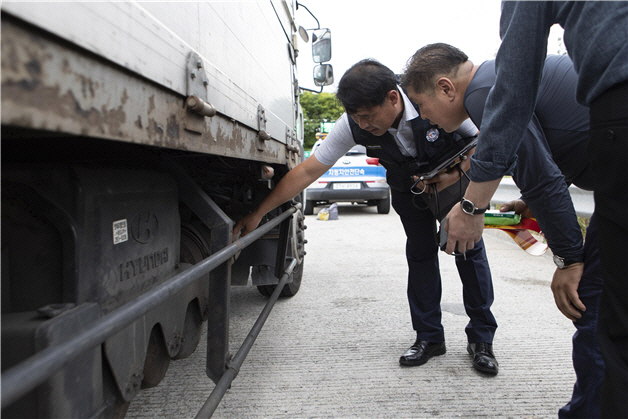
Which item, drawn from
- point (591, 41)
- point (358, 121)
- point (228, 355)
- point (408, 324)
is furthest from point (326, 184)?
point (591, 41)

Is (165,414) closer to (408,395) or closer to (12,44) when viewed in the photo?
(408,395)

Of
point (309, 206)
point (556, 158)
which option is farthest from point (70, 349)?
point (309, 206)

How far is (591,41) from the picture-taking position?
3.01ft

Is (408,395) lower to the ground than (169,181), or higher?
lower

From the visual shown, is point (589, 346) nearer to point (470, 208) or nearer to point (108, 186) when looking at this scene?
point (470, 208)

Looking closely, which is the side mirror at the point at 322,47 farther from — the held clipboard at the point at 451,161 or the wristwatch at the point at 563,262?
the wristwatch at the point at 563,262

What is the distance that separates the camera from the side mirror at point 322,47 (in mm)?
4492

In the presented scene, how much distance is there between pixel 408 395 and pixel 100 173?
1.79 m

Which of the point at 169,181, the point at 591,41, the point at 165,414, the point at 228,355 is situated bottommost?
the point at 165,414

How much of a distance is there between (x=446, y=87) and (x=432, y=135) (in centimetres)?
58

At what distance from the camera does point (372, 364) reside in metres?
2.45

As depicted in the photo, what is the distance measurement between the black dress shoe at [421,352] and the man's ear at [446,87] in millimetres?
1529

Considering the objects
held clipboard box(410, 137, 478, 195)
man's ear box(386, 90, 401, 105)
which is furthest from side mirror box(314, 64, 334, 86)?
held clipboard box(410, 137, 478, 195)

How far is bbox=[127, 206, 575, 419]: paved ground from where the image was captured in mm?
2016
